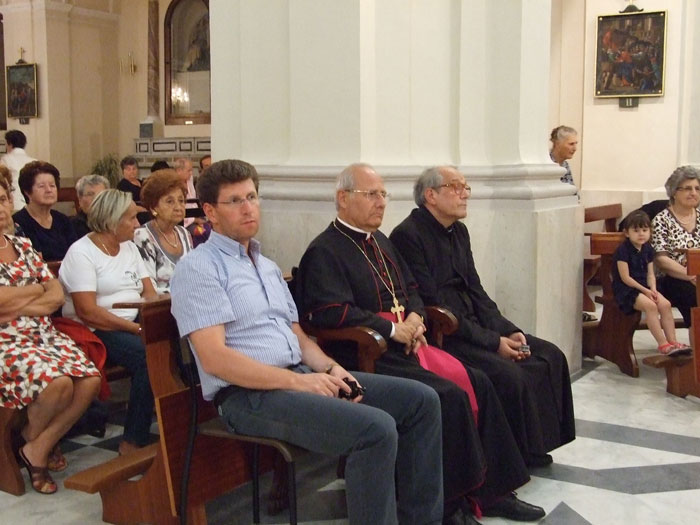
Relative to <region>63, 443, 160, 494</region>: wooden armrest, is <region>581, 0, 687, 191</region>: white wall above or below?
above

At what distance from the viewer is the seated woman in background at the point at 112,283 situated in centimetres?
415

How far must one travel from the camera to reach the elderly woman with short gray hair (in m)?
5.81

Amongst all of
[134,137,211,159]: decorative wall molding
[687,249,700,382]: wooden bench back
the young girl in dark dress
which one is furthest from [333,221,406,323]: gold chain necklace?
[134,137,211,159]: decorative wall molding

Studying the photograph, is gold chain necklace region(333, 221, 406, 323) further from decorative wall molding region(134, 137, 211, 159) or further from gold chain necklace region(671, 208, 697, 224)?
decorative wall molding region(134, 137, 211, 159)

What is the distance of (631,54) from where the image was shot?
30.9ft

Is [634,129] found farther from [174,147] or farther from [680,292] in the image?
[174,147]

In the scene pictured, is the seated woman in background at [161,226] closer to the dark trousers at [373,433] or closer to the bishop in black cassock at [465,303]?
the bishop in black cassock at [465,303]

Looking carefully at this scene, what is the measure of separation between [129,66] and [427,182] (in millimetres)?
11457

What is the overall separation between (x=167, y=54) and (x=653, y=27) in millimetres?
7849

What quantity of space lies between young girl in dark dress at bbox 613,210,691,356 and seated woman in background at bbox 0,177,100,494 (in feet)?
11.4

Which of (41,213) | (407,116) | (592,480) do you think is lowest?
(592,480)

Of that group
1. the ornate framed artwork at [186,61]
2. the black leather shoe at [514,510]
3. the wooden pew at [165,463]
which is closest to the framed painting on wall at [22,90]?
the ornate framed artwork at [186,61]

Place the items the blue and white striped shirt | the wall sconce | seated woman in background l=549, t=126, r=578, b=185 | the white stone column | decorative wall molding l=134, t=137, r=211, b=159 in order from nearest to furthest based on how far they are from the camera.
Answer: the blue and white striped shirt, the white stone column, seated woman in background l=549, t=126, r=578, b=185, decorative wall molding l=134, t=137, r=211, b=159, the wall sconce

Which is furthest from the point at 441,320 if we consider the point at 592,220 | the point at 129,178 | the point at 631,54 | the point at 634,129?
the point at 129,178
